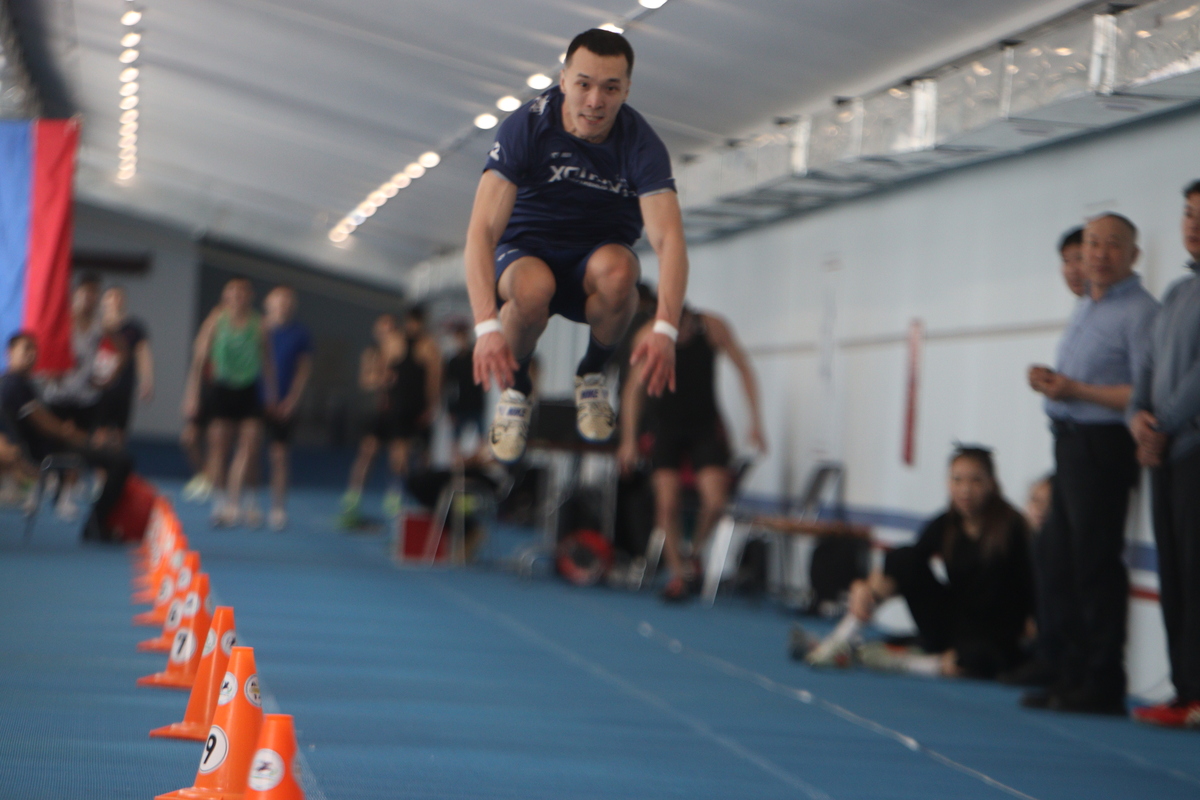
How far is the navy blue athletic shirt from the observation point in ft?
12.1

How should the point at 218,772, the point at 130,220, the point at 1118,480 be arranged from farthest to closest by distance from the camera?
1. the point at 130,220
2. the point at 1118,480
3. the point at 218,772

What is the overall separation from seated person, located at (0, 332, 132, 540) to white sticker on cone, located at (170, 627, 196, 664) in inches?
164

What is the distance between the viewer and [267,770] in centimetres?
271

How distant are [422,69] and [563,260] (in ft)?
16.5

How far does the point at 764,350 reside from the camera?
35.7 ft

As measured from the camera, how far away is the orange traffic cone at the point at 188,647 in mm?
4719

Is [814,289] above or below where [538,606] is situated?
above

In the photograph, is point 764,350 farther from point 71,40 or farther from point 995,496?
point 71,40

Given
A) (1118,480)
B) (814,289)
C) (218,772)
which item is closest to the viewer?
(218,772)

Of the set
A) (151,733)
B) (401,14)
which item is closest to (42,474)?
(401,14)

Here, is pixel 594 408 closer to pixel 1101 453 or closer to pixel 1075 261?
pixel 1101 453

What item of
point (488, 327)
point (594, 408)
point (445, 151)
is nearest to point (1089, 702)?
point (594, 408)

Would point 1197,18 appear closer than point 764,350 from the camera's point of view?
Yes

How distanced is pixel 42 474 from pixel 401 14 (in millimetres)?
3971
